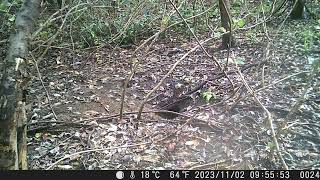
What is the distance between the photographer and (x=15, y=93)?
2824 millimetres

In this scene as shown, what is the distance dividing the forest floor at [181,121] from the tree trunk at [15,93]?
804mm

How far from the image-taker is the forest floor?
368 cm

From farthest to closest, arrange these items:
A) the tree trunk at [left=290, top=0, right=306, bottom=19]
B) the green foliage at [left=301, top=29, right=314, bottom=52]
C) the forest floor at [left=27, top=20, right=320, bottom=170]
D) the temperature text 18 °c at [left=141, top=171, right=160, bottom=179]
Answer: the tree trunk at [left=290, top=0, right=306, bottom=19] < the green foliage at [left=301, top=29, right=314, bottom=52] < the forest floor at [left=27, top=20, right=320, bottom=170] < the temperature text 18 °c at [left=141, top=171, right=160, bottom=179]

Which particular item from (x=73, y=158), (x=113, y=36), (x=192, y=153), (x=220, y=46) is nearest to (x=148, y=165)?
(x=192, y=153)

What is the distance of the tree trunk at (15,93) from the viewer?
2.77 meters

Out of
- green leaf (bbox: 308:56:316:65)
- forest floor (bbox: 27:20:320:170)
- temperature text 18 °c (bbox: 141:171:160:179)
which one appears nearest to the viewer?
temperature text 18 °c (bbox: 141:171:160:179)

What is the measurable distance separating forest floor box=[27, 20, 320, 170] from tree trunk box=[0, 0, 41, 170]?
80 centimetres

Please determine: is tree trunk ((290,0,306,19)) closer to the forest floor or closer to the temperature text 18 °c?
the forest floor

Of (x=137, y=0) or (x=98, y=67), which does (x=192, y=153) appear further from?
(x=137, y=0)

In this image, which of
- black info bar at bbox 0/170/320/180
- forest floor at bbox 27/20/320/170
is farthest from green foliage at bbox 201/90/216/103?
black info bar at bbox 0/170/320/180

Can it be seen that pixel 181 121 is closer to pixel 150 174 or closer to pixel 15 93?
pixel 150 174

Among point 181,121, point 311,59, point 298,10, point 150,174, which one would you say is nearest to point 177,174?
point 150,174

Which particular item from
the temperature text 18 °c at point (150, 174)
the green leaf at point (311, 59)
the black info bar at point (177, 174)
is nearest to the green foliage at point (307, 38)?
the green leaf at point (311, 59)

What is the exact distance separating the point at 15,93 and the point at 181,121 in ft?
6.55
